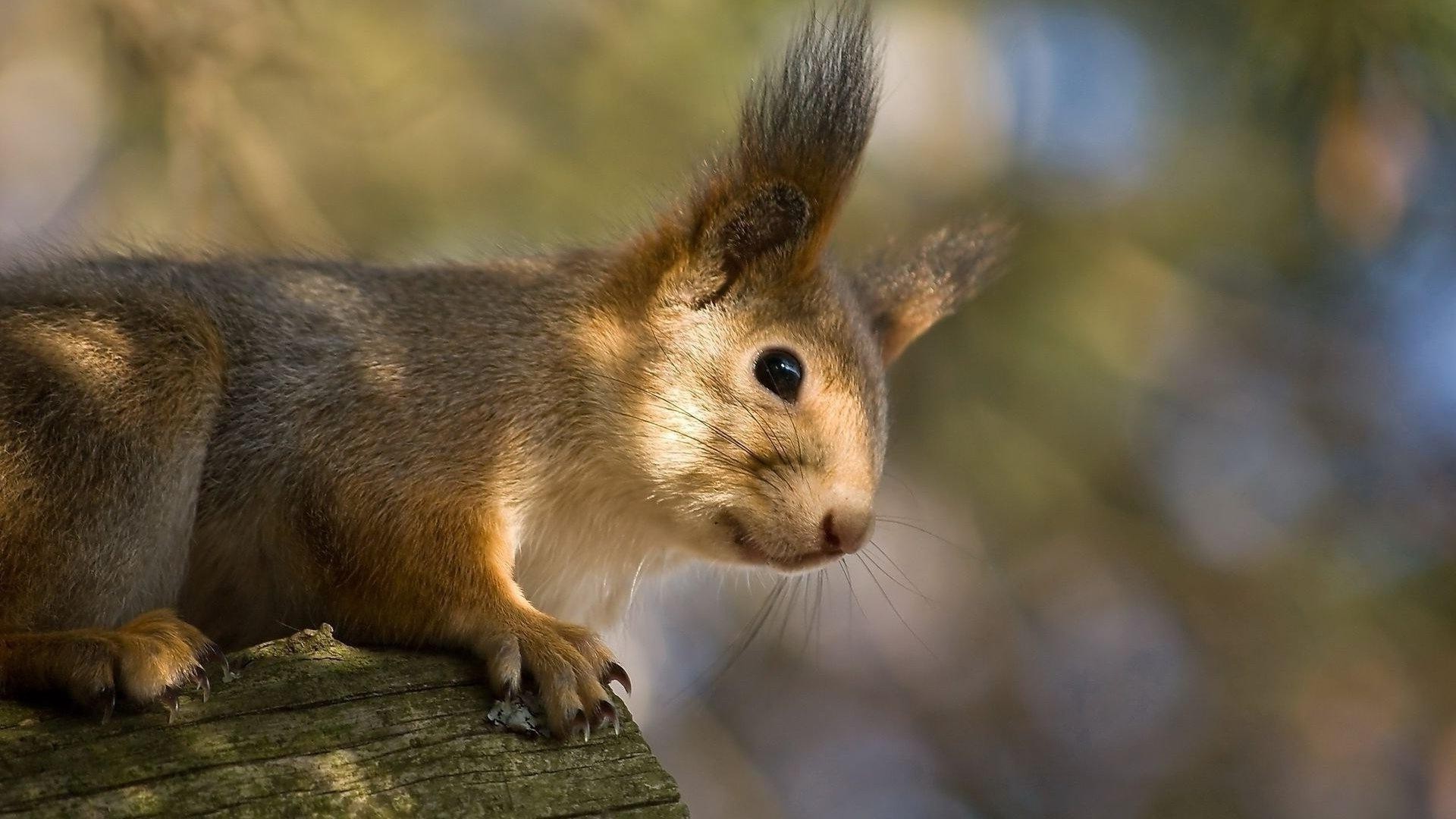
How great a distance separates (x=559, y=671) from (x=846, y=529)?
63 centimetres

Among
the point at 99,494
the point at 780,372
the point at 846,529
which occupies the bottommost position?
the point at 99,494

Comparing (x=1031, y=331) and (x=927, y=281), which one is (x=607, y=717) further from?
(x=1031, y=331)

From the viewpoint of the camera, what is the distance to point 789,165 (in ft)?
8.70

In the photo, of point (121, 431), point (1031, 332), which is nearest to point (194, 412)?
point (121, 431)

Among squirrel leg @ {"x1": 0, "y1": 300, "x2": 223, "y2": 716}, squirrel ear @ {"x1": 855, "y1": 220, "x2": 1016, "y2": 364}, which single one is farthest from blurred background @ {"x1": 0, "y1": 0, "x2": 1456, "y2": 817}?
squirrel leg @ {"x1": 0, "y1": 300, "x2": 223, "y2": 716}

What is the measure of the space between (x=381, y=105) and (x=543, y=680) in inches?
118

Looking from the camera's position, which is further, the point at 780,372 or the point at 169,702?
the point at 780,372

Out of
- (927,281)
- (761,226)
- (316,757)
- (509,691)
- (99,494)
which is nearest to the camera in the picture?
(316,757)

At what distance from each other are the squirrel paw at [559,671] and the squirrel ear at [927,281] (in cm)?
126

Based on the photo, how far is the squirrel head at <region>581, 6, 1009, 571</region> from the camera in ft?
8.01

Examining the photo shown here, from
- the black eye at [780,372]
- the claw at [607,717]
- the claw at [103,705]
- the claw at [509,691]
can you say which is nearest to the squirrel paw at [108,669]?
the claw at [103,705]

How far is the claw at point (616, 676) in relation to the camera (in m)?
2.02

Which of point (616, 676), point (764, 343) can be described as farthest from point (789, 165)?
point (616, 676)

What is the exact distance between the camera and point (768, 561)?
8.05 ft
